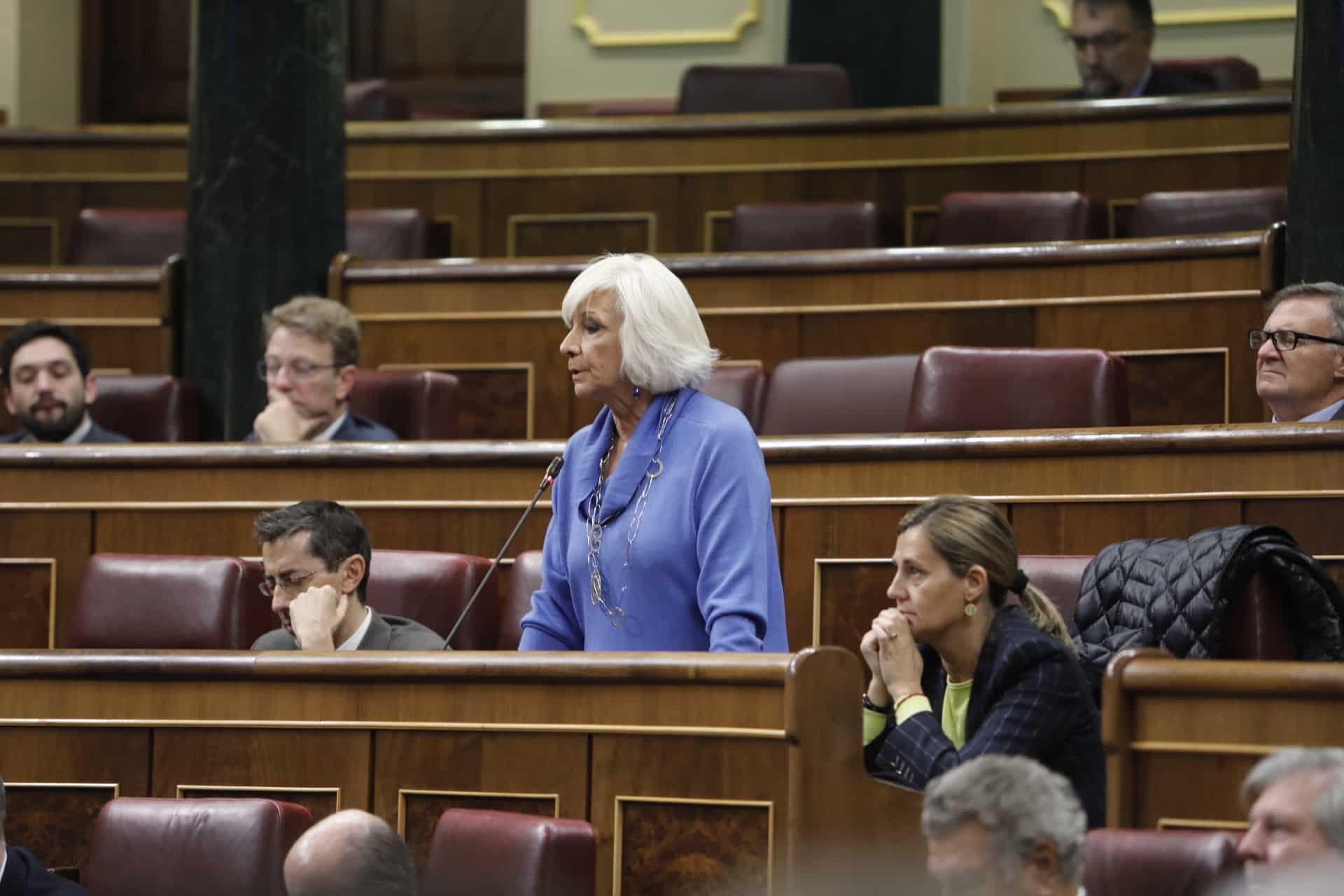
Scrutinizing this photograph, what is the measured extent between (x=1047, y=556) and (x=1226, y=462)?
205mm

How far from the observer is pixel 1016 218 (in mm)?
2604

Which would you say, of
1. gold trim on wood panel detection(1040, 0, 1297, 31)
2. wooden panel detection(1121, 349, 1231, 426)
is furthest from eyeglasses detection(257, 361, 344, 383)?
gold trim on wood panel detection(1040, 0, 1297, 31)

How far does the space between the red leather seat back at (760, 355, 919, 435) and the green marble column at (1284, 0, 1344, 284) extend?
1.41ft

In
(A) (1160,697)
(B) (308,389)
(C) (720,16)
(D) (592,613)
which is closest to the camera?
(A) (1160,697)

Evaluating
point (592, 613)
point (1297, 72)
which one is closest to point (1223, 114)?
point (1297, 72)

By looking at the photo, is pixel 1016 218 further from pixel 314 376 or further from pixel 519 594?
pixel 519 594

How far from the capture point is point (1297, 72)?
2148 mm

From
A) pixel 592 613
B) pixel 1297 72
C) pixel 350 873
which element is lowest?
pixel 350 873

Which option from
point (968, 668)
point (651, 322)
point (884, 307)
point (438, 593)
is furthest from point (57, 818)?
point (884, 307)

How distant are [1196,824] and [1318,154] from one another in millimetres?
1106

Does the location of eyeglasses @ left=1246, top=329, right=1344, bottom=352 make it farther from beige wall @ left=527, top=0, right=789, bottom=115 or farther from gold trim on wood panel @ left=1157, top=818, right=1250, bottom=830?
beige wall @ left=527, top=0, right=789, bottom=115

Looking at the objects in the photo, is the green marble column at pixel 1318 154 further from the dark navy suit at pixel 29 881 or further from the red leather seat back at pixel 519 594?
the dark navy suit at pixel 29 881

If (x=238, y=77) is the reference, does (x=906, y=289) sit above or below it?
below

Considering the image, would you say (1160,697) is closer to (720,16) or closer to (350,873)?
(350,873)
